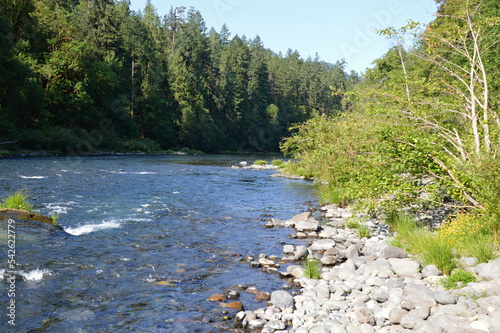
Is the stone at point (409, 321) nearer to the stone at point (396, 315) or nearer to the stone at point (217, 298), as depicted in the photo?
the stone at point (396, 315)

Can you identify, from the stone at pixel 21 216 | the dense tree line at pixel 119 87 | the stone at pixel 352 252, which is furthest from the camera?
the dense tree line at pixel 119 87

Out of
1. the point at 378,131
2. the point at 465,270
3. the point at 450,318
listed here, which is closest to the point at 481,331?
the point at 450,318

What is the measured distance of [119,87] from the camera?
62031 millimetres

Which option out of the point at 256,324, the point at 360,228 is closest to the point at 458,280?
the point at 256,324

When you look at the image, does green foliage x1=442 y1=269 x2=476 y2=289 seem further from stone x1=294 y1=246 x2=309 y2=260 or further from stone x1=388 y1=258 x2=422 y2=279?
stone x1=294 y1=246 x2=309 y2=260

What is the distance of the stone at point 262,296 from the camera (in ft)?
23.9

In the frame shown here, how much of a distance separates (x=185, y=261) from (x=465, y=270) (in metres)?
5.99

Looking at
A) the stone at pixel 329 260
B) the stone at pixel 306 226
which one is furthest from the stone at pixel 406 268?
the stone at pixel 306 226

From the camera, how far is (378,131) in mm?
10094

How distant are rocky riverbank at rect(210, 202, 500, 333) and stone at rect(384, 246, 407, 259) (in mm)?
23

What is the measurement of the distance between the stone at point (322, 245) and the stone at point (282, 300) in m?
A: 3.70

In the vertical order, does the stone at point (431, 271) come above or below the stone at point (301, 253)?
above

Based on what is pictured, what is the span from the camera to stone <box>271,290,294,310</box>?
682 centimetres

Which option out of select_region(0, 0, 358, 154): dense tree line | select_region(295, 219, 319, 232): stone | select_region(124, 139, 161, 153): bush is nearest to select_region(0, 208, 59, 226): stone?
select_region(295, 219, 319, 232): stone
